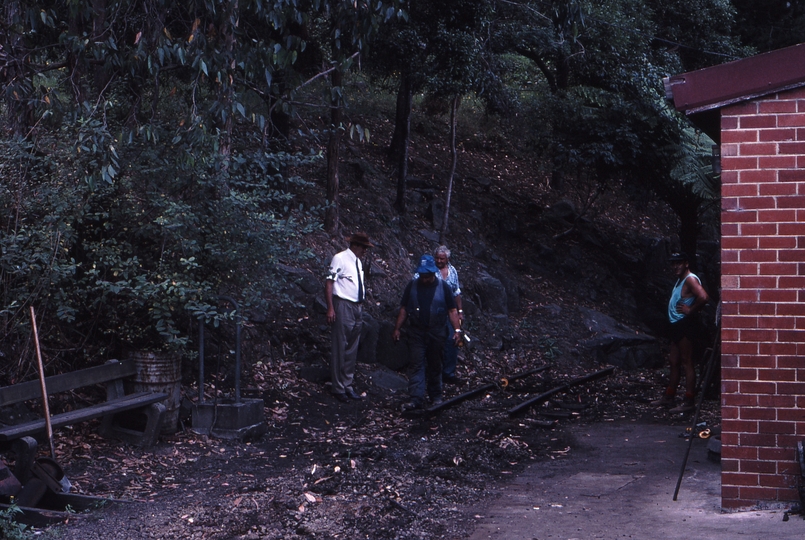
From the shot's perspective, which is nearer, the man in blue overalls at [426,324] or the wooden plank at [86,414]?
the wooden plank at [86,414]

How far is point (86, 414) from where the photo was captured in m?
Result: 7.22

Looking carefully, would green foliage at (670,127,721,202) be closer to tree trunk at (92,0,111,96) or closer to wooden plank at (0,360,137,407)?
tree trunk at (92,0,111,96)

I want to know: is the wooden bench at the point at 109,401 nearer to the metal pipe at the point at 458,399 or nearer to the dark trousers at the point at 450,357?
the metal pipe at the point at 458,399

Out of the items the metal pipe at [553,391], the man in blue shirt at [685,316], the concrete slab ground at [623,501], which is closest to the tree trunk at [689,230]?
the metal pipe at [553,391]

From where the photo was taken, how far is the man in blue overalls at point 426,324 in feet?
33.1

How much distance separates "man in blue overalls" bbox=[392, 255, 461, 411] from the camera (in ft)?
33.1

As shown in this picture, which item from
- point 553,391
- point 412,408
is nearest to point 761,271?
point 412,408

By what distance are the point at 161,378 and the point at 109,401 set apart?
0.57 metres

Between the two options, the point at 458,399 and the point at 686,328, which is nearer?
the point at 686,328

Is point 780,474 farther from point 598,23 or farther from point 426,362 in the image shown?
point 598,23

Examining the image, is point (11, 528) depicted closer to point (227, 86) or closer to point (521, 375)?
point (227, 86)

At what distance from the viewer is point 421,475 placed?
7.16 meters

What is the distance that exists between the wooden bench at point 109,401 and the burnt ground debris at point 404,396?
0.21 metres

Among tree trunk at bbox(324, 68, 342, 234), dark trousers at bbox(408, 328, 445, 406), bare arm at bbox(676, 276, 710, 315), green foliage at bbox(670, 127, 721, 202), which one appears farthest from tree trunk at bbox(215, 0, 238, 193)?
green foliage at bbox(670, 127, 721, 202)
